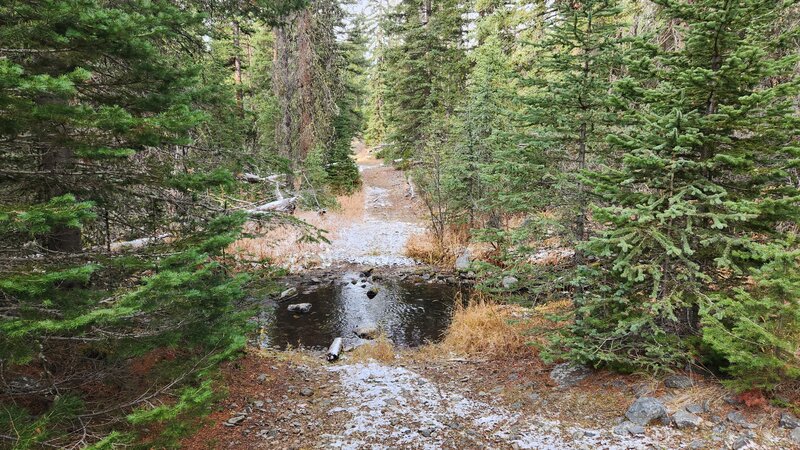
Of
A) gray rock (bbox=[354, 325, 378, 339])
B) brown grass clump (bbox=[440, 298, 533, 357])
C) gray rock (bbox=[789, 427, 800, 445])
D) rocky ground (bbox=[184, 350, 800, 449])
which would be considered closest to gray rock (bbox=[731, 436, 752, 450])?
rocky ground (bbox=[184, 350, 800, 449])

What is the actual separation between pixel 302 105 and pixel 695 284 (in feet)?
58.7

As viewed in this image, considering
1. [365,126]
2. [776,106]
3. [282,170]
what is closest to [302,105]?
[282,170]

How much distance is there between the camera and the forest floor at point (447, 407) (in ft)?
14.4

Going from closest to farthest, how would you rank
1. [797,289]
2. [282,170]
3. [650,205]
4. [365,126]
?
[797,289]
[650,205]
[282,170]
[365,126]

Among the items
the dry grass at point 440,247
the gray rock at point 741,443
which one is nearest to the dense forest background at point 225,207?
the gray rock at point 741,443

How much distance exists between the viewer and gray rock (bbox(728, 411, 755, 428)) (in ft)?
13.5

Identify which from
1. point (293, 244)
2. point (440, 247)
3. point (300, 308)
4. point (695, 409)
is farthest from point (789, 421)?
point (293, 244)

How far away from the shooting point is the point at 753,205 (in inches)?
172

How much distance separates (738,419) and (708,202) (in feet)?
7.20

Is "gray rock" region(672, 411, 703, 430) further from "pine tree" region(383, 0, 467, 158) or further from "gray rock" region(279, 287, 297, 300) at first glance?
"pine tree" region(383, 0, 467, 158)

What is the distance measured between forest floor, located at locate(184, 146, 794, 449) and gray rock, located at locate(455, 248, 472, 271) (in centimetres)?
567

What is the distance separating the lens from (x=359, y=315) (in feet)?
36.3

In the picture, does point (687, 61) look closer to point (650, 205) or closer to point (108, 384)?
point (650, 205)

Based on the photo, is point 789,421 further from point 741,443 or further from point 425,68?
point 425,68
